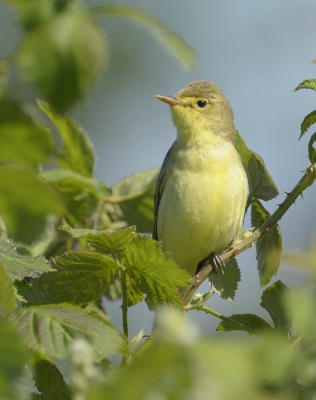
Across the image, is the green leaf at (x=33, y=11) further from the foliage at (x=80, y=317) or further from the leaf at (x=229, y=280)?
the leaf at (x=229, y=280)

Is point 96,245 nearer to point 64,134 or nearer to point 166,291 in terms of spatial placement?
point 166,291

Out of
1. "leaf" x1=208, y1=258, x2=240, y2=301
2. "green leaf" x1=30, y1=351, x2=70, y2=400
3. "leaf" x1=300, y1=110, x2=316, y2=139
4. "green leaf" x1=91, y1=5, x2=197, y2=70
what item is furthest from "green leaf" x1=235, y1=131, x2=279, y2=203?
"green leaf" x1=91, y1=5, x2=197, y2=70

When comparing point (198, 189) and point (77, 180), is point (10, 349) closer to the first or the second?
point (77, 180)

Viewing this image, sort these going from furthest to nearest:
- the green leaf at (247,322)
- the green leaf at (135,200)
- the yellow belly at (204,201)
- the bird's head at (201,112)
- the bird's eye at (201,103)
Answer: the bird's eye at (201,103), the bird's head at (201,112), the yellow belly at (204,201), the green leaf at (135,200), the green leaf at (247,322)

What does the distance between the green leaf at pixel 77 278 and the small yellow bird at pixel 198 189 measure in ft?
7.80

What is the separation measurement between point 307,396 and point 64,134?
1916 mm

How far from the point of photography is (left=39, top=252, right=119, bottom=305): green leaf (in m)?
2.11

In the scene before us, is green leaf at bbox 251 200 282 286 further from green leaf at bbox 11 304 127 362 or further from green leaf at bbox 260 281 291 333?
green leaf at bbox 11 304 127 362

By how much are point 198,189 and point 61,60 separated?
147 inches

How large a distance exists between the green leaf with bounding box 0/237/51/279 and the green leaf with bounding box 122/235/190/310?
0.29 m

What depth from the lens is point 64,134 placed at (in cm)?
292

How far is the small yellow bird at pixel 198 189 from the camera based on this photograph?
456cm

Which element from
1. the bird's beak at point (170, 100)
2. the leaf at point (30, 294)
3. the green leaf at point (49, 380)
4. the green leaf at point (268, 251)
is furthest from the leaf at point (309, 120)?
the bird's beak at point (170, 100)

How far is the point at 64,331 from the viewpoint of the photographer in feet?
4.70
